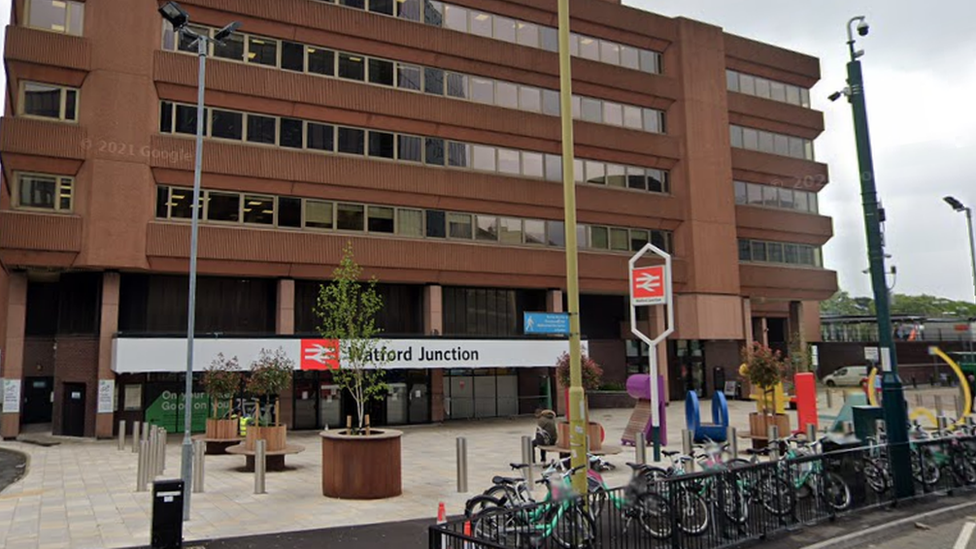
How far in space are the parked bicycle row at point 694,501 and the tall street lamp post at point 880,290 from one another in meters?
0.31

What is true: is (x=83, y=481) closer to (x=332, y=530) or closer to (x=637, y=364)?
(x=332, y=530)

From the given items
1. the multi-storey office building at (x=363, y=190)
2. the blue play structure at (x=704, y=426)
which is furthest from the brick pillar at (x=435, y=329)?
the blue play structure at (x=704, y=426)

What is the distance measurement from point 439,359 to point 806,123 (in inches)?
1351

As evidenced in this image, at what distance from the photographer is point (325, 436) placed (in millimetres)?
14820

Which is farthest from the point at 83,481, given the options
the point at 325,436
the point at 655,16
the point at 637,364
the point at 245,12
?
the point at 655,16

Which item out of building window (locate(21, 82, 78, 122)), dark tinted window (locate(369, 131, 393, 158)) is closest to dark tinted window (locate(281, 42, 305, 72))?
dark tinted window (locate(369, 131, 393, 158))

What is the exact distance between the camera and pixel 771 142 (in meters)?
48.0

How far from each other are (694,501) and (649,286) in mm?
12235

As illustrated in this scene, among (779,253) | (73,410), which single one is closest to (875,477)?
(73,410)

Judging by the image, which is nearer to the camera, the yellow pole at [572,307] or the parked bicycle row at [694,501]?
the parked bicycle row at [694,501]

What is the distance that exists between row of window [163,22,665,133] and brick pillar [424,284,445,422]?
32.9 feet

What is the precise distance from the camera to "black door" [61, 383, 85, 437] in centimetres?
2839

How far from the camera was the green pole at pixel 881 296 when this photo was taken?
13.3 m

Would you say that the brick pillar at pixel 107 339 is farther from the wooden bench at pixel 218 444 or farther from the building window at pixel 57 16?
the building window at pixel 57 16
